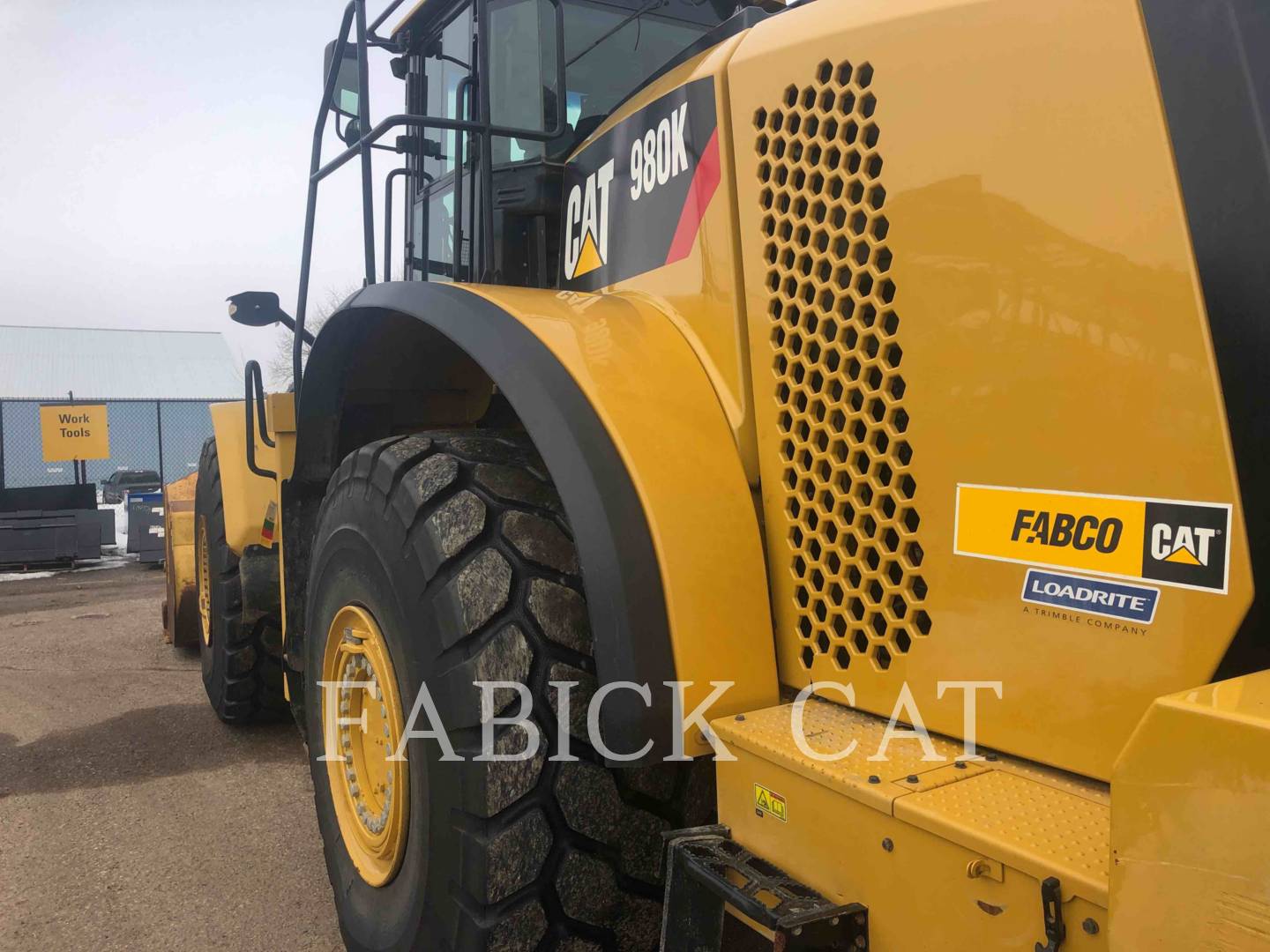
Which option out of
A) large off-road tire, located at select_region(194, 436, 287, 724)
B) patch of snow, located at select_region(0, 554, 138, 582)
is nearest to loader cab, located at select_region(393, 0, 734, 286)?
large off-road tire, located at select_region(194, 436, 287, 724)

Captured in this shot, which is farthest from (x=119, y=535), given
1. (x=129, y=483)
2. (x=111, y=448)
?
(x=111, y=448)

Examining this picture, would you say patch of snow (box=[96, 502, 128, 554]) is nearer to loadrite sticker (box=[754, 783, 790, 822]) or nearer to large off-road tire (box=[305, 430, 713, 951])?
large off-road tire (box=[305, 430, 713, 951])

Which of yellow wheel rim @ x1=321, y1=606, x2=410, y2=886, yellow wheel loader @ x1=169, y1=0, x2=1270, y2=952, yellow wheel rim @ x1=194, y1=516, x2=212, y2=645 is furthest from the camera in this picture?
yellow wheel rim @ x1=194, y1=516, x2=212, y2=645

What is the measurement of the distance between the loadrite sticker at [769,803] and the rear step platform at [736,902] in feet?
0.29

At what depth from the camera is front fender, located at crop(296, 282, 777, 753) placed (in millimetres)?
1756

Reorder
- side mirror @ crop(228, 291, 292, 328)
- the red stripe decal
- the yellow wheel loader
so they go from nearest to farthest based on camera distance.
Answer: the yellow wheel loader
the red stripe decal
side mirror @ crop(228, 291, 292, 328)

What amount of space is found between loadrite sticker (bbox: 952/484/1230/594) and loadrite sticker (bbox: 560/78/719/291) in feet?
2.94

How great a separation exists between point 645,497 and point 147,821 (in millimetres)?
3047

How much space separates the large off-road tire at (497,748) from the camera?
1.88 meters

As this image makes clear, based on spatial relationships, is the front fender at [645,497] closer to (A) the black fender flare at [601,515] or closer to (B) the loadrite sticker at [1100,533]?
(A) the black fender flare at [601,515]

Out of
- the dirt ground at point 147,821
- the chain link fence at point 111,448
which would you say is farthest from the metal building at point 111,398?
the dirt ground at point 147,821

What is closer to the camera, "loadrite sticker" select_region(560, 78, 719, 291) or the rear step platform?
the rear step platform

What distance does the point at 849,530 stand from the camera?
172cm

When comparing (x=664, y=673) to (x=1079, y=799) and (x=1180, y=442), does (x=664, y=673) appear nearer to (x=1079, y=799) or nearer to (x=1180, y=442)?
(x=1079, y=799)
